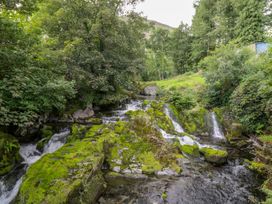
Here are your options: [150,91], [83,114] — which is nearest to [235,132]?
[83,114]

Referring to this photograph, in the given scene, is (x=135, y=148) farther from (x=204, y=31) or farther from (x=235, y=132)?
(x=204, y=31)

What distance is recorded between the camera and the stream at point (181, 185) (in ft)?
16.5

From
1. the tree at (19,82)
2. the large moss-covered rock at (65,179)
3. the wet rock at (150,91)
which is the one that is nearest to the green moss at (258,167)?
the large moss-covered rock at (65,179)

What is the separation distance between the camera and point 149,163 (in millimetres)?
6730

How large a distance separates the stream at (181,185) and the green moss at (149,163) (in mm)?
296

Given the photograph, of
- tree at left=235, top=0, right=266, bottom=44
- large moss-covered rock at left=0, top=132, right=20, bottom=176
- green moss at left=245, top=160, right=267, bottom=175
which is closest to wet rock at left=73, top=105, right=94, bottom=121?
large moss-covered rock at left=0, top=132, right=20, bottom=176

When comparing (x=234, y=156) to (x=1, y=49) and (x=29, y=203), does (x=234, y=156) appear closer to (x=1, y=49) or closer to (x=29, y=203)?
(x=29, y=203)

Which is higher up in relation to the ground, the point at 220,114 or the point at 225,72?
the point at 225,72

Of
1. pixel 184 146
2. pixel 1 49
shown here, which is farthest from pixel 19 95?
pixel 184 146

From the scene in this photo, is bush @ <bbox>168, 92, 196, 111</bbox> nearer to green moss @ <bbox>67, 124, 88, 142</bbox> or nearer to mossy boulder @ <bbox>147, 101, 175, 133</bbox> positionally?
mossy boulder @ <bbox>147, 101, 175, 133</bbox>

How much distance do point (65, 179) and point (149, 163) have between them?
10.3 ft

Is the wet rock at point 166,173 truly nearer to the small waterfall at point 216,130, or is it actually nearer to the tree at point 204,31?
the small waterfall at point 216,130

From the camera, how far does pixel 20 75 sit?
19.1 feet

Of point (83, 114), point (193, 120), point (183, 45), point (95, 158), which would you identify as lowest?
point (193, 120)
